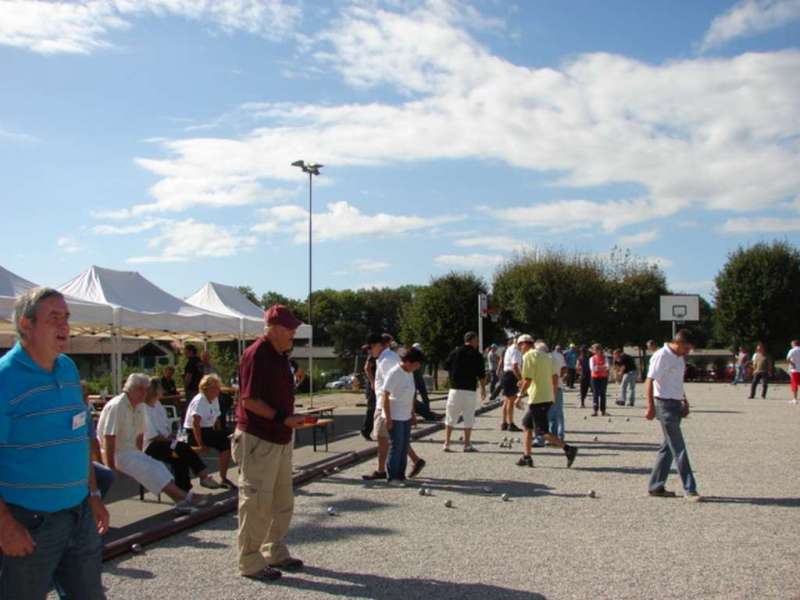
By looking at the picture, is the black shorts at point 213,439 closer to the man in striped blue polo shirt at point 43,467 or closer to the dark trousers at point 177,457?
the dark trousers at point 177,457

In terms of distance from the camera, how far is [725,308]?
47.8 m

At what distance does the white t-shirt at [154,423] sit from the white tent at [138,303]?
5888 millimetres

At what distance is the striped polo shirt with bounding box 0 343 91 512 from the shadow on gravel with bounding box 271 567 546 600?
8.22 feet

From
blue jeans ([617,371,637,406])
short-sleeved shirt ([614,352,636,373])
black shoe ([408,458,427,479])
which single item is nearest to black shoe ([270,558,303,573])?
black shoe ([408,458,427,479])

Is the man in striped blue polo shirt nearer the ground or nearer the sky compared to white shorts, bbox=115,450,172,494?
nearer the sky

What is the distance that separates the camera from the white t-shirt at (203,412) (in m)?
10.0

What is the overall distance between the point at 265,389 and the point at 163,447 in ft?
12.4

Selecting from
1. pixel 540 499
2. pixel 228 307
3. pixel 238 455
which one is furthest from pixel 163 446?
pixel 228 307

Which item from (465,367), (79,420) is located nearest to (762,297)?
(465,367)

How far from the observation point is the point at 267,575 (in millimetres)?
5836

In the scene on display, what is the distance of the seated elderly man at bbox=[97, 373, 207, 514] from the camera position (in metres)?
8.02

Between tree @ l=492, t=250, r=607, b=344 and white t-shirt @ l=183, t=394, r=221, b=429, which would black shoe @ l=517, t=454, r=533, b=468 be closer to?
white t-shirt @ l=183, t=394, r=221, b=429

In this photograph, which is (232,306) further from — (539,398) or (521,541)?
(521,541)

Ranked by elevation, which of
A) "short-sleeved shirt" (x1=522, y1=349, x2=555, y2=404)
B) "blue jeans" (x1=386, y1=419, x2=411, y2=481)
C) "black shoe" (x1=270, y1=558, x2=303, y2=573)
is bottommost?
"black shoe" (x1=270, y1=558, x2=303, y2=573)
